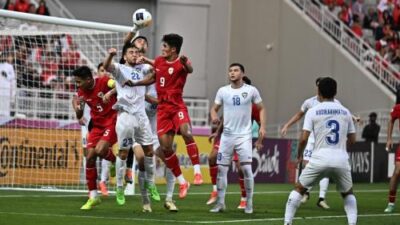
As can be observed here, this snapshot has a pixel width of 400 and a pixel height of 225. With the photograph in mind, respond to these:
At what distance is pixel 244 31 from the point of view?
1699 inches

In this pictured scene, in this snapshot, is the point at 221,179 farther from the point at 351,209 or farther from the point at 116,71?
the point at 351,209

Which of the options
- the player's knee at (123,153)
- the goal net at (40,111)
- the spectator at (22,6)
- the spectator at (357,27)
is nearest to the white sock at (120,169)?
the player's knee at (123,153)

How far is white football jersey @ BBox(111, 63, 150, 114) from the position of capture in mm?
17828

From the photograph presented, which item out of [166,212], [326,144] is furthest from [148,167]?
[326,144]

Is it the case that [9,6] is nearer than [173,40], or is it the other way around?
[173,40]

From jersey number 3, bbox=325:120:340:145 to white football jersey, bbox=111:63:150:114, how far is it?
158 inches

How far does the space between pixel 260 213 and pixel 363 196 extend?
7266 mm

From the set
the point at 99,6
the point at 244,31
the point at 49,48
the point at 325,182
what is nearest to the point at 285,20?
the point at 244,31

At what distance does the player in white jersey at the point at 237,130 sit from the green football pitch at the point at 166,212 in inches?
19.9

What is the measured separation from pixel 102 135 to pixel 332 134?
5343mm

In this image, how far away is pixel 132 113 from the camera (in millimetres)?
17922

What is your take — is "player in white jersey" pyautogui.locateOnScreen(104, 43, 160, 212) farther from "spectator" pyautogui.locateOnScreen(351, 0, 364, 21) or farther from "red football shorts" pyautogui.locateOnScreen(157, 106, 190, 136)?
"spectator" pyautogui.locateOnScreen(351, 0, 364, 21)

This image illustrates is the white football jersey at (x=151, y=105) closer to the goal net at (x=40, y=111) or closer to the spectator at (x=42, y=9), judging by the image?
the goal net at (x=40, y=111)

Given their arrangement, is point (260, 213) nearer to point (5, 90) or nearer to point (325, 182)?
point (325, 182)
